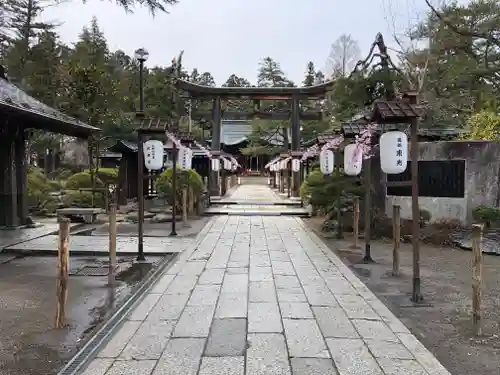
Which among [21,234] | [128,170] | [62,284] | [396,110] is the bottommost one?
[21,234]

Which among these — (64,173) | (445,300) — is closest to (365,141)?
(445,300)

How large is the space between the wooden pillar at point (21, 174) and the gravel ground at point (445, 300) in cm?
835

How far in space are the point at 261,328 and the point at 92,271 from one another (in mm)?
4079

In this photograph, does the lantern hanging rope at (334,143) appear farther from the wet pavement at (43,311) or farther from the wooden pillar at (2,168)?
the wooden pillar at (2,168)

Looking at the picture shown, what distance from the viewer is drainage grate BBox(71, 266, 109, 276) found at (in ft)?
25.2

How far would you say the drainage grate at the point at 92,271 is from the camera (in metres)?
7.68

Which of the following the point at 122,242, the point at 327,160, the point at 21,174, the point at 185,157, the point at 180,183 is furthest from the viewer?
the point at 180,183

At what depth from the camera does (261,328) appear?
4812 mm

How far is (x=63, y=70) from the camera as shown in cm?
2472

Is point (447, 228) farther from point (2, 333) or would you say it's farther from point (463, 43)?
point (463, 43)

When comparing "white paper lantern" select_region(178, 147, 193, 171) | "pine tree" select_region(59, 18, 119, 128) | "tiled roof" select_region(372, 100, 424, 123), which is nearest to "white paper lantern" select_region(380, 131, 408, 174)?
"tiled roof" select_region(372, 100, 424, 123)

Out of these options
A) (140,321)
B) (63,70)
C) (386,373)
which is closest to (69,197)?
(63,70)

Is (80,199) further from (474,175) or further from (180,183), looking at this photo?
(474,175)

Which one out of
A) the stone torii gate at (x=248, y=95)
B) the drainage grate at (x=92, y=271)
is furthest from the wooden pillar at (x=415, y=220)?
the stone torii gate at (x=248, y=95)
